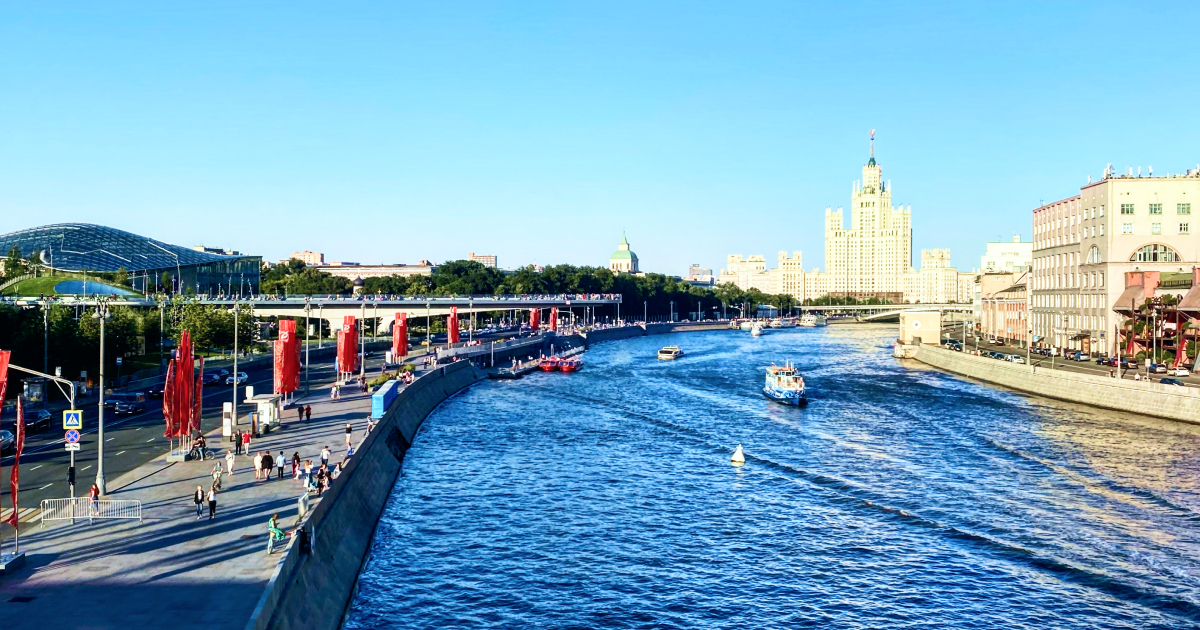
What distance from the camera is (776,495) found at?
49.1m

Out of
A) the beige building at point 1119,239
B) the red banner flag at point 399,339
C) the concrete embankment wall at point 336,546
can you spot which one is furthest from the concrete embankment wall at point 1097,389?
the red banner flag at point 399,339

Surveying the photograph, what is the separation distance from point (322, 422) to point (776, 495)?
87.4ft

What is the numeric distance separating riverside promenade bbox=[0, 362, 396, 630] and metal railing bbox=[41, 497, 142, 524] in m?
0.47

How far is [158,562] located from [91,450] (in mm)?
22436

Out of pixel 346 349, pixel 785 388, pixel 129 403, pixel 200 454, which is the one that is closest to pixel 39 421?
pixel 129 403

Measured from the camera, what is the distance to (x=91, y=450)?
47.2m

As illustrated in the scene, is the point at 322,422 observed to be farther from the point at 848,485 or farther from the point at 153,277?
the point at 153,277

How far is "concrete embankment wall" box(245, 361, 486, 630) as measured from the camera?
2580 centimetres

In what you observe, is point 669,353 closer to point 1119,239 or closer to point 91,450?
point 1119,239

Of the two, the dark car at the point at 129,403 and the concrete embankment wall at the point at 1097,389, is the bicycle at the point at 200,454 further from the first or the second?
the concrete embankment wall at the point at 1097,389

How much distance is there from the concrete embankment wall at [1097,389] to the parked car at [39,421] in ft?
247

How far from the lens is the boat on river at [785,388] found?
86.5 metres

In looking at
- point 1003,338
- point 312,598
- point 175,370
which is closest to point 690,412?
point 175,370

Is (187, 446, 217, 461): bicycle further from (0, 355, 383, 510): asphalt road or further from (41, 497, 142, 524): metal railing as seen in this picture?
(41, 497, 142, 524): metal railing
